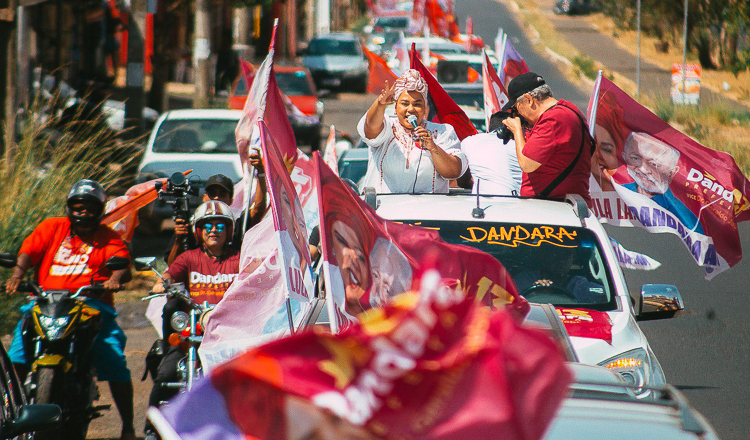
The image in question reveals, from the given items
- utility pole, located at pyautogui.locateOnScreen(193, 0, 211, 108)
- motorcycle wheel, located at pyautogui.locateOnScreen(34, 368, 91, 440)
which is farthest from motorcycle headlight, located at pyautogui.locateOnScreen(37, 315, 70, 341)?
utility pole, located at pyautogui.locateOnScreen(193, 0, 211, 108)

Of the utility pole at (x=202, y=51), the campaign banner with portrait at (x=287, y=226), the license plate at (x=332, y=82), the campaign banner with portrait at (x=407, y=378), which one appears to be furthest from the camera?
the license plate at (x=332, y=82)

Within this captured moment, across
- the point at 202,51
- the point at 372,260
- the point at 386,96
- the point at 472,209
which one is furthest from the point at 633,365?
the point at 202,51

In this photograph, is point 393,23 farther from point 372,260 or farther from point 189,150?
point 372,260

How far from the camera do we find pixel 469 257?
385 cm

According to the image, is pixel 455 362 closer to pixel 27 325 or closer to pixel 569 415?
pixel 569 415

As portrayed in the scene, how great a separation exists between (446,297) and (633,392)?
135 cm

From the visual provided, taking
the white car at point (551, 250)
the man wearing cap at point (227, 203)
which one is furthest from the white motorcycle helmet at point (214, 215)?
the white car at point (551, 250)

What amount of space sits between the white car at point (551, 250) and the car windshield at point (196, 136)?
26.3 feet

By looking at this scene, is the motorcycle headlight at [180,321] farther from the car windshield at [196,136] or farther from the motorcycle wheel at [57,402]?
the car windshield at [196,136]

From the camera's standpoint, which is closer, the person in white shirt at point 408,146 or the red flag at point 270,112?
the red flag at point 270,112

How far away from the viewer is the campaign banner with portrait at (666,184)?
6.92 m

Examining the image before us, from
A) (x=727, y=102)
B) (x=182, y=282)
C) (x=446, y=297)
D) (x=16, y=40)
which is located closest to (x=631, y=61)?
(x=727, y=102)

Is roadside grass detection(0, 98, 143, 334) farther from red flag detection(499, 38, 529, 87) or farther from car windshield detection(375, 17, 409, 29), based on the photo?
car windshield detection(375, 17, 409, 29)

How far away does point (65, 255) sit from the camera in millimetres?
5859
